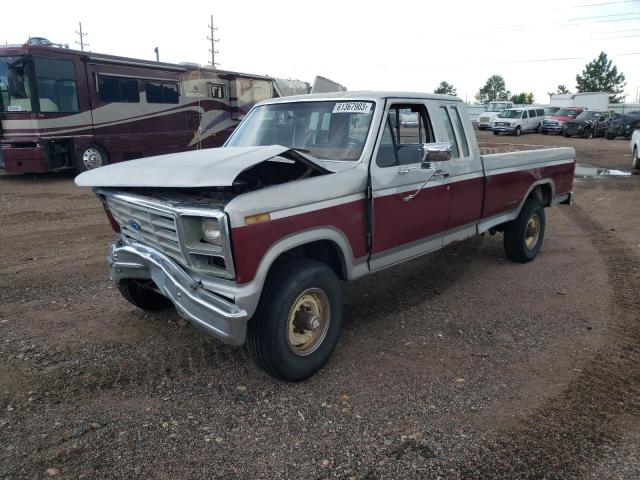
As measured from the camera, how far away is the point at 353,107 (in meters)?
4.32

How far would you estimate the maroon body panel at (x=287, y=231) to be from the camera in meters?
3.02

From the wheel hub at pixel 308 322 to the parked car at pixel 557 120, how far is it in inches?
1338

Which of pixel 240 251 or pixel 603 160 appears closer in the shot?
pixel 240 251

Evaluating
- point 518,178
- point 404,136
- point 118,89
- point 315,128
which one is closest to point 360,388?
point 315,128

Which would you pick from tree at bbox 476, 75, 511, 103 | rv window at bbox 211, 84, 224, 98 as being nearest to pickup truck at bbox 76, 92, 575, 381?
rv window at bbox 211, 84, 224, 98

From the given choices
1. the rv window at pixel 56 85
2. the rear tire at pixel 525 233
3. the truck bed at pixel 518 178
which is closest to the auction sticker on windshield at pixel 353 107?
the truck bed at pixel 518 178

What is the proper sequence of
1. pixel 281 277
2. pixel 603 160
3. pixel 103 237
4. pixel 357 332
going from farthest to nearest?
pixel 603 160, pixel 103 237, pixel 357 332, pixel 281 277

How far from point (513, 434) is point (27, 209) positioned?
9919mm

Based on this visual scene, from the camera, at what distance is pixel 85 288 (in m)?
5.48

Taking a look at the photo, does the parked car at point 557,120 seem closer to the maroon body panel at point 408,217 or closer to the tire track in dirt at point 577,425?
the tire track in dirt at point 577,425

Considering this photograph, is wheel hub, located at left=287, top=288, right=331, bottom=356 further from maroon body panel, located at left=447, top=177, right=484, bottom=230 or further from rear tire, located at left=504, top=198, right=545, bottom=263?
rear tire, located at left=504, top=198, right=545, bottom=263

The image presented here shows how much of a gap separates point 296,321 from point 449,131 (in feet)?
8.99

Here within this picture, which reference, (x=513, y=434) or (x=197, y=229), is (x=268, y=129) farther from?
(x=513, y=434)

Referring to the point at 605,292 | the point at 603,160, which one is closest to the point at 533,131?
the point at 603,160
